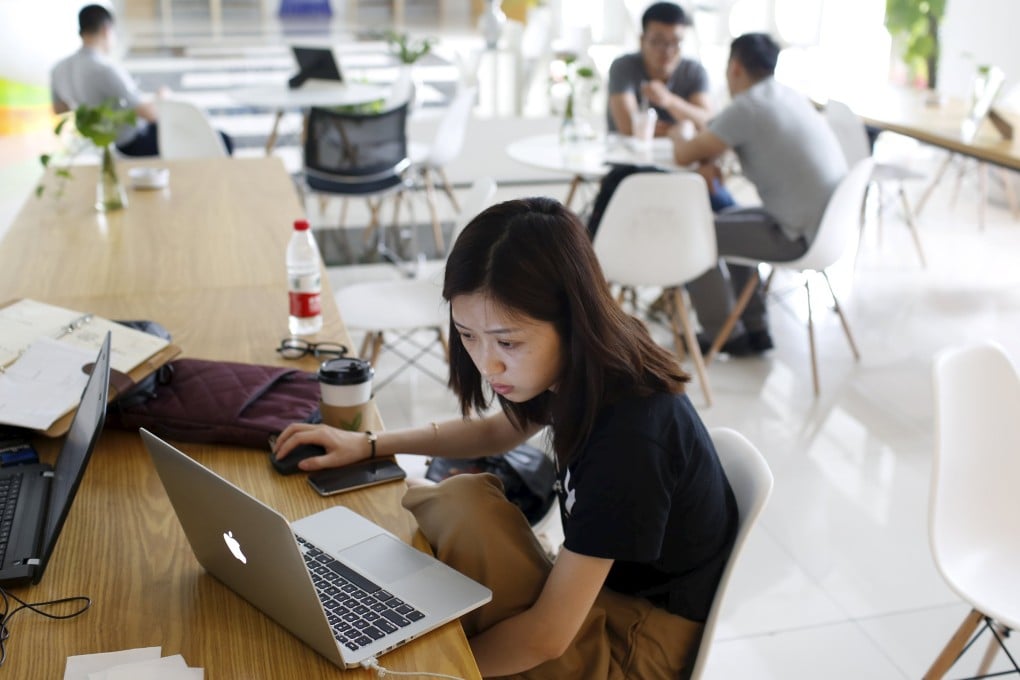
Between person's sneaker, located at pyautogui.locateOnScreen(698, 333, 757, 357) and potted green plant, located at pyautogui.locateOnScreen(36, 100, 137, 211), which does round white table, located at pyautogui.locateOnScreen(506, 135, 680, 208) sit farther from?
potted green plant, located at pyautogui.locateOnScreen(36, 100, 137, 211)

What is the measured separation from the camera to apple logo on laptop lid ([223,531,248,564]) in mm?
1290

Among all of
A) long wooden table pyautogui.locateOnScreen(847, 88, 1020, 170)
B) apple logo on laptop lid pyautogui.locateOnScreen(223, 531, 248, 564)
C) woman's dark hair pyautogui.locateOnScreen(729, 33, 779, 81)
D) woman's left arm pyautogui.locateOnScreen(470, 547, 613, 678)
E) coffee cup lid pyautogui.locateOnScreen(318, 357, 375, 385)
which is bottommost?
woman's left arm pyautogui.locateOnScreen(470, 547, 613, 678)

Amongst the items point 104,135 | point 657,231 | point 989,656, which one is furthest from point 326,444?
point 657,231

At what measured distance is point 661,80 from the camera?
505 centimetres

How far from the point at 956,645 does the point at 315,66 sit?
15.5 feet

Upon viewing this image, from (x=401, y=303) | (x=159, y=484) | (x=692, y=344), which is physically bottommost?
(x=692, y=344)

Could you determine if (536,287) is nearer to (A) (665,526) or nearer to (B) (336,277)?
(A) (665,526)

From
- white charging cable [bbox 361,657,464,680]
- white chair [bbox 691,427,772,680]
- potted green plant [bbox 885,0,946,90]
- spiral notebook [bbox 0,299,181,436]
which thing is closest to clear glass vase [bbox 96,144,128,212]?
spiral notebook [bbox 0,299,181,436]

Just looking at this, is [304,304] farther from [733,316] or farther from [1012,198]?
[1012,198]

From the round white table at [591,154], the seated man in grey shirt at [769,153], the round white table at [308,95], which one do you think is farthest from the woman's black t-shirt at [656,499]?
the round white table at [308,95]

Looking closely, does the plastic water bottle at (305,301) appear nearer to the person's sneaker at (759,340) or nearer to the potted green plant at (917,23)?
→ the person's sneaker at (759,340)

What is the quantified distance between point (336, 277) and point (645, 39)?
5.93ft

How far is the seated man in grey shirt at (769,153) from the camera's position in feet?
12.7

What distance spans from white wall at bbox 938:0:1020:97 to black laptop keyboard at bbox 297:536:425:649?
22.8 ft
